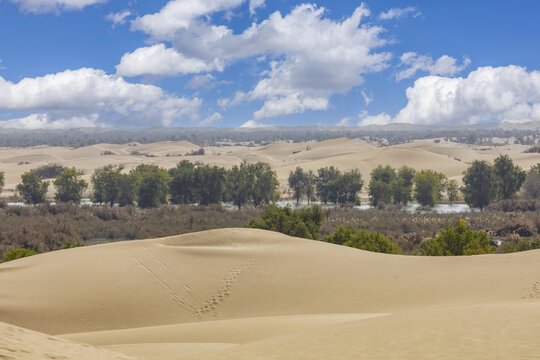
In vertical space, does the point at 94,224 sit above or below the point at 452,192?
above

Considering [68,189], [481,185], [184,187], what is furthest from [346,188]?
[68,189]

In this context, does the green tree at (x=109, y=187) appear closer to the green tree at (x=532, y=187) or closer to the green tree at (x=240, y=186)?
the green tree at (x=240, y=186)

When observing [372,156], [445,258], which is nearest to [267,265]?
[445,258]

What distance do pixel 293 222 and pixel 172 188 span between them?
135ft

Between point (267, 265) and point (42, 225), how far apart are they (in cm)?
2954

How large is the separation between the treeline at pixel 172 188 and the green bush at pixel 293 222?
112ft

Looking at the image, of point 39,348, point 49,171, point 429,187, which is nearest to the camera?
point 39,348

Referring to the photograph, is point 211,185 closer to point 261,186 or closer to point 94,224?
point 261,186

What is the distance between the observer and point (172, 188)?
7594 cm

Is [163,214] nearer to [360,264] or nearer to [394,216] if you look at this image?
[394,216]

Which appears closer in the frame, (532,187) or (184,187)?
(184,187)

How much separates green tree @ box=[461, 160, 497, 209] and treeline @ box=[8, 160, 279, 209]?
2784 centimetres

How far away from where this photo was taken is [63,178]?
2943 inches

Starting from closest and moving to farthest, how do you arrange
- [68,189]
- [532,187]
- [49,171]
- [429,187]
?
1. [68,189]
2. [429,187]
3. [532,187]
4. [49,171]
